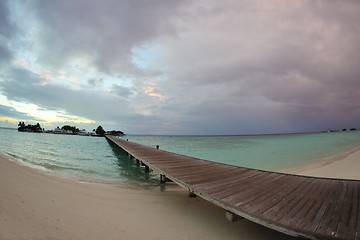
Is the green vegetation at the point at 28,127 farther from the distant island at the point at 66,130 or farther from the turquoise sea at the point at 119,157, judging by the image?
the turquoise sea at the point at 119,157

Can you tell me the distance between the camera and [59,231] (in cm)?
356

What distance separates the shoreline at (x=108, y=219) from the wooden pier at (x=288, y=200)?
0.64 m

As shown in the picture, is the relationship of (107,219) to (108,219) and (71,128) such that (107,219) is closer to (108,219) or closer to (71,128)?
(108,219)

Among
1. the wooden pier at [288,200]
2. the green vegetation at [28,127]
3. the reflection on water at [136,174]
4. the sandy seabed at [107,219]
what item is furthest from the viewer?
the green vegetation at [28,127]

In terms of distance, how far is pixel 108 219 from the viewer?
4516 millimetres

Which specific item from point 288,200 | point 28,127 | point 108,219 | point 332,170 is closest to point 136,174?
point 108,219

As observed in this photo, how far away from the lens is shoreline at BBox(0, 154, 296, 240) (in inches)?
142

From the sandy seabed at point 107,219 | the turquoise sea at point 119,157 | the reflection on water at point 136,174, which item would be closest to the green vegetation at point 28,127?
the turquoise sea at point 119,157

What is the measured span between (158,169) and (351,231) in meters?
6.49

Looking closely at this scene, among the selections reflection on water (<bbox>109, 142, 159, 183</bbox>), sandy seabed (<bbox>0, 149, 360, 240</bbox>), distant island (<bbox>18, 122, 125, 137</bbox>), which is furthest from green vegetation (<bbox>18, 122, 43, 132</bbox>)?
sandy seabed (<bbox>0, 149, 360, 240</bbox>)

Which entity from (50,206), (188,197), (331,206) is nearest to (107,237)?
(50,206)

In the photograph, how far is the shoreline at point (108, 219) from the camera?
3.60 metres

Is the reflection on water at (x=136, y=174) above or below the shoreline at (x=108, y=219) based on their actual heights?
below

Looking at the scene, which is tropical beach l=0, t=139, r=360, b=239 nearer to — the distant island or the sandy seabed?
the sandy seabed
